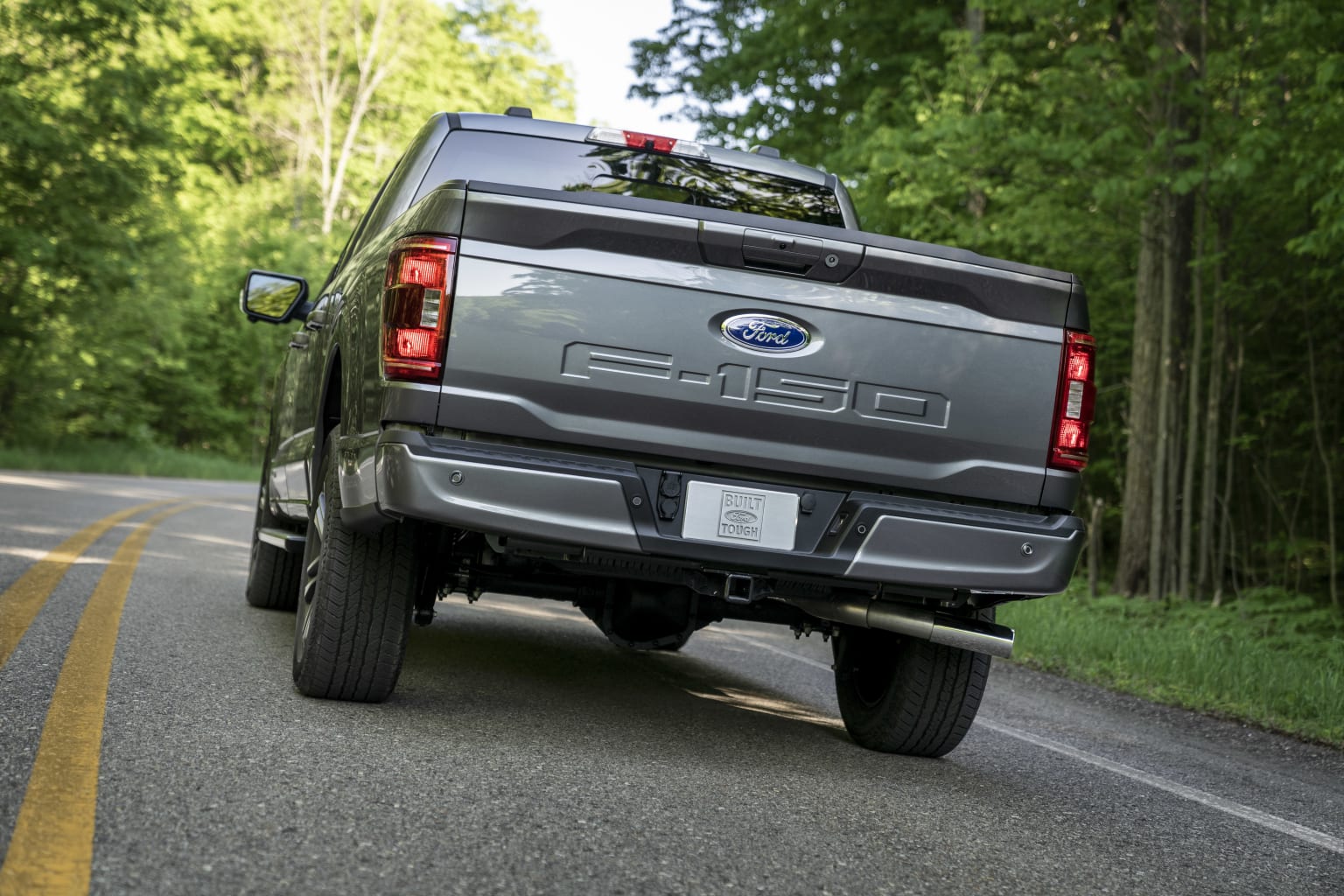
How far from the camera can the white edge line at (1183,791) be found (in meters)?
4.35

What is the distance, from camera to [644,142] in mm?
5621

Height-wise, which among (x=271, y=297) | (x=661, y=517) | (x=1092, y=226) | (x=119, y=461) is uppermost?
(x=1092, y=226)

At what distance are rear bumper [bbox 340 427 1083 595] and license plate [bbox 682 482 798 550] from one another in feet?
0.07

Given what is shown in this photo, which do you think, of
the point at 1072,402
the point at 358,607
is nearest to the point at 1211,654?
the point at 1072,402

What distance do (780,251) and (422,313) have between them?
107cm

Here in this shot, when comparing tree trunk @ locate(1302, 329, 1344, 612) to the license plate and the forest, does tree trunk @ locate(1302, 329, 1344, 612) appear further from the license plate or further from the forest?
the license plate

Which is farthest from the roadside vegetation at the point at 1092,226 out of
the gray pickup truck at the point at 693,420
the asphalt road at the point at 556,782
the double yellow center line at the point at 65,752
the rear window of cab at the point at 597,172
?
the double yellow center line at the point at 65,752

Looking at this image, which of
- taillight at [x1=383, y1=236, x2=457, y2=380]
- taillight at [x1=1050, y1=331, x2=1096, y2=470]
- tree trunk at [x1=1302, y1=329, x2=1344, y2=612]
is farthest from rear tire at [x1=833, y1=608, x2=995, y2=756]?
tree trunk at [x1=1302, y1=329, x2=1344, y2=612]

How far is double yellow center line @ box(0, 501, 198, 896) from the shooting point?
2.59 meters

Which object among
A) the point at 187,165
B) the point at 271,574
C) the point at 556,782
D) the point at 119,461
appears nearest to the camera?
the point at 556,782

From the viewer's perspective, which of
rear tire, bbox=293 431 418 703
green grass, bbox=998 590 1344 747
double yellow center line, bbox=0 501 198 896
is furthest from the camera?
green grass, bbox=998 590 1344 747

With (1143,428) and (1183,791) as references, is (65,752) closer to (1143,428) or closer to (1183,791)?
(1183,791)

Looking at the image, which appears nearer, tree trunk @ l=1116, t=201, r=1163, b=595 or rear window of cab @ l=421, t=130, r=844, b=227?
rear window of cab @ l=421, t=130, r=844, b=227

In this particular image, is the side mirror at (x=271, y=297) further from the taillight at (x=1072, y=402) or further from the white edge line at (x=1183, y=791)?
the white edge line at (x=1183, y=791)
